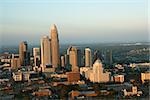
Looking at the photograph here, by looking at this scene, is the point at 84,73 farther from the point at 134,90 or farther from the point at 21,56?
the point at 21,56

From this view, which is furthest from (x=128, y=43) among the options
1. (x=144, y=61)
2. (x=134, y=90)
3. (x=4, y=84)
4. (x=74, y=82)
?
(x=4, y=84)

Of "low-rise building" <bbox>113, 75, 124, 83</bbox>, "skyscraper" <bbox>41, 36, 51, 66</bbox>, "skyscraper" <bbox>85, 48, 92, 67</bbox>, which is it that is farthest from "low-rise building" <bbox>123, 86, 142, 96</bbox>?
"skyscraper" <bbox>41, 36, 51, 66</bbox>

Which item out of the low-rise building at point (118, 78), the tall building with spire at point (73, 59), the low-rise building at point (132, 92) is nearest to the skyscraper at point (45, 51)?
the tall building with spire at point (73, 59)

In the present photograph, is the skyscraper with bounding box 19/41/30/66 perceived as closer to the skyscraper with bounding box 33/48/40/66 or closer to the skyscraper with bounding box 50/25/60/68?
the skyscraper with bounding box 33/48/40/66

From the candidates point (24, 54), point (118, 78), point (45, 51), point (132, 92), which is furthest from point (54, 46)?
point (132, 92)

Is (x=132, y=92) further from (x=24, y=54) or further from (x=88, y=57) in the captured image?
(x=24, y=54)

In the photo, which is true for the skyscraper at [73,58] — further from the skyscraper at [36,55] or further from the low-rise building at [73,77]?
the skyscraper at [36,55]
